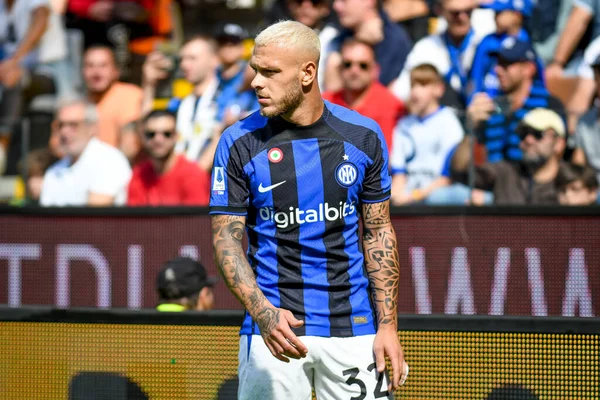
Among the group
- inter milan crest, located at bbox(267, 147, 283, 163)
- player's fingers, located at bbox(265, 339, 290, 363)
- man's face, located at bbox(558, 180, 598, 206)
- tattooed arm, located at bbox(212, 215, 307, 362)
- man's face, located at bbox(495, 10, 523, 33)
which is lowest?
player's fingers, located at bbox(265, 339, 290, 363)

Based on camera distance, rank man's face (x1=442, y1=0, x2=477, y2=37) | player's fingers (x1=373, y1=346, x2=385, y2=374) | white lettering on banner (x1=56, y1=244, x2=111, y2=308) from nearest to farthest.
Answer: player's fingers (x1=373, y1=346, x2=385, y2=374) → white lettering on banner (x1=56, y1=244, x2=111, y2=308) → man's face (x1=442, y1=0, x2=477, y2=37)

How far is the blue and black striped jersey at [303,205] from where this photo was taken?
11.4 ft

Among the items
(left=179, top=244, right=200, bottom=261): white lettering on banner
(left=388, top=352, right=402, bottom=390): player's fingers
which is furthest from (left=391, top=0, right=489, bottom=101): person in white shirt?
(left=388, top=352, right=402, bottom=390): player's fingers

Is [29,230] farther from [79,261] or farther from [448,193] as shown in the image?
[448,193]

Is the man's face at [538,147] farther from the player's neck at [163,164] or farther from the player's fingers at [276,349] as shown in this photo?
the player's fingers at [276,349]

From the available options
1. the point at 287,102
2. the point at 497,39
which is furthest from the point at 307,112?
the point at 497,39

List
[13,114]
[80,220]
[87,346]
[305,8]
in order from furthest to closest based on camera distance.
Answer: [13,114] → [305,8] → [80,220] → [87,346]

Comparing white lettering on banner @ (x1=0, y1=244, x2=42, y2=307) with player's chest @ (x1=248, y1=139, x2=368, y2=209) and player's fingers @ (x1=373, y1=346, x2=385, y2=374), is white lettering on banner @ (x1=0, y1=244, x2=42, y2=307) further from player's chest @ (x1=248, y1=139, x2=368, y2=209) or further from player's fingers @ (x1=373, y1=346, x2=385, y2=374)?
player's fingers @ (x1=373, y1=346, x2=385, y2=374)

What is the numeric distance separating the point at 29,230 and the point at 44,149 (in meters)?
0.75

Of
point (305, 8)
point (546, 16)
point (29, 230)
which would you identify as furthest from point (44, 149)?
point (546, 16)

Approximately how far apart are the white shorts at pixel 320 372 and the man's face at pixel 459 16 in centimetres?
525

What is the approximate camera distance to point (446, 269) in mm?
7254

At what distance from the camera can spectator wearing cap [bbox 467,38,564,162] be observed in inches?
281

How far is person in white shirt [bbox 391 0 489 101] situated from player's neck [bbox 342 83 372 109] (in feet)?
0.87
